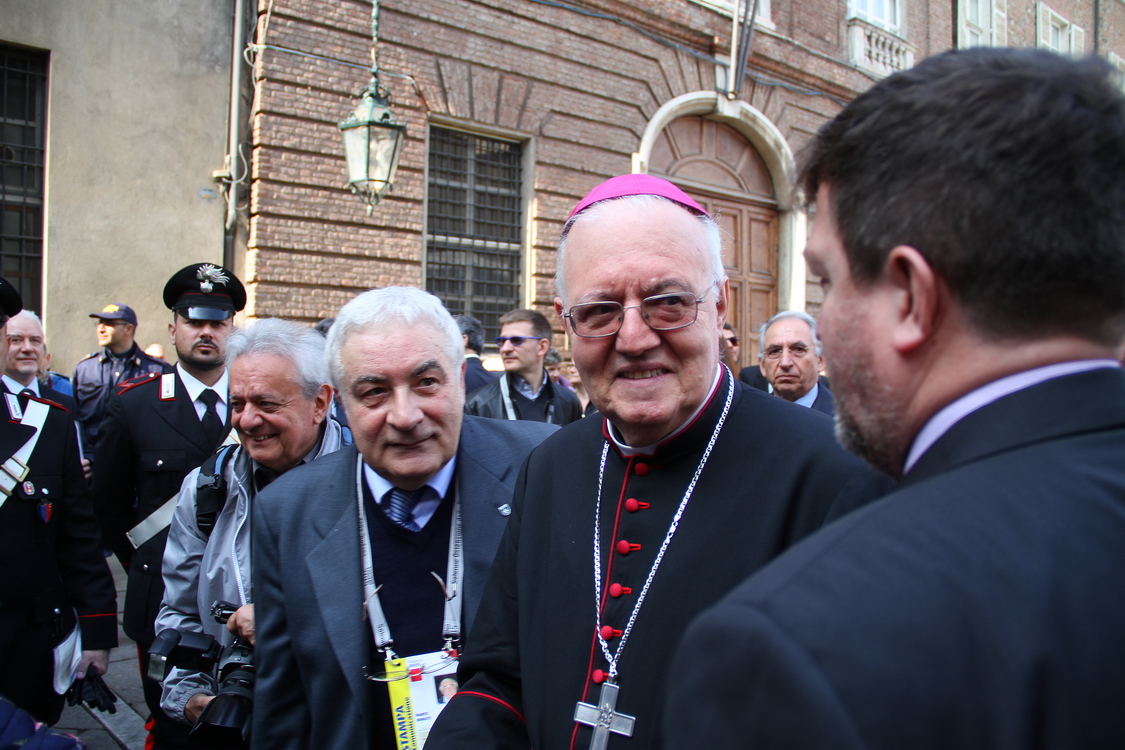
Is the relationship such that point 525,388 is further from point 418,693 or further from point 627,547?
point 627,547

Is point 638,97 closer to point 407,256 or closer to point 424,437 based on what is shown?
point 407,256

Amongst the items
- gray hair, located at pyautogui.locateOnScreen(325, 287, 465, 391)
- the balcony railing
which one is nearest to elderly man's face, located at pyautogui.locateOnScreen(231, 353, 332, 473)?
gray hair, located at pyautogui.locateOnScreen(325, 287, 465, 391)

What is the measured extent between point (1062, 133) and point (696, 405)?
37.2 inches

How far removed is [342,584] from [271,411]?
0.84 metres

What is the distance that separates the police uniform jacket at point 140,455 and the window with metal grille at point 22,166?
4496 mm

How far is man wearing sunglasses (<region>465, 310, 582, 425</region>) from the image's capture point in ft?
19.2

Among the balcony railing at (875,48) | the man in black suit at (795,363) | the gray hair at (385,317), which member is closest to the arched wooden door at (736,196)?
the balcony railing at (875,48)

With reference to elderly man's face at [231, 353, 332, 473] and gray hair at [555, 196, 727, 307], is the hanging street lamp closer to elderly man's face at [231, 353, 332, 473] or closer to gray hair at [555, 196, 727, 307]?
elderly man's face at [231, 353, 332, 473]

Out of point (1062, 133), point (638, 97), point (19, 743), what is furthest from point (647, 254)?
point (638, 97)

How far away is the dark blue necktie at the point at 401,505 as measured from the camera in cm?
230

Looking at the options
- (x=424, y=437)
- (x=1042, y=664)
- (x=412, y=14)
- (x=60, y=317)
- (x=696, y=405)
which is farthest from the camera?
(x=412, y=14)

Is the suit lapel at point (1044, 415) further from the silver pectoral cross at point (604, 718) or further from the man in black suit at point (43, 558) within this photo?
the man in black suit at point (43, 558)

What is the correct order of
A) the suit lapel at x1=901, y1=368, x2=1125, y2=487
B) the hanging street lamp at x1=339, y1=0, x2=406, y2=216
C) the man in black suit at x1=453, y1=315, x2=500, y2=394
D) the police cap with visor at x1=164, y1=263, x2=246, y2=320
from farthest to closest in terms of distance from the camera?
the hanging street lamp at x1=339, y1=0, x2=406, y2=216 → the man in black suit at x1=453, y1=315, x2=500, y2=394 → the police cap with visor at x1=164, y1=263, x2=246, y2=320 → the suit lapel at x1=901, y1=368, x2=1125, y2=487

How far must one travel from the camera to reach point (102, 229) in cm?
761
